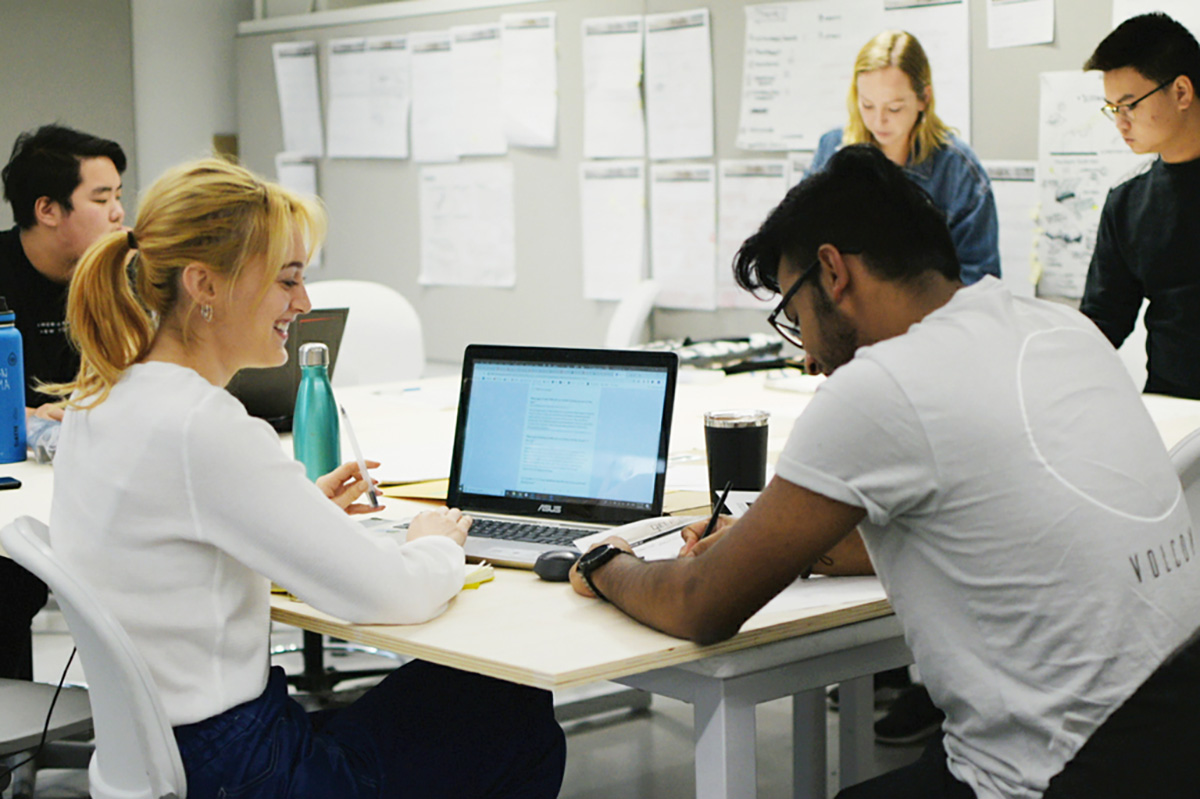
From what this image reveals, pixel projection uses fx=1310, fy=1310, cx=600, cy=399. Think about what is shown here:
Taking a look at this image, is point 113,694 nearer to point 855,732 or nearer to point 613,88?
point 855,732

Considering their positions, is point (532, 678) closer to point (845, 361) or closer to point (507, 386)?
point (845, 361)

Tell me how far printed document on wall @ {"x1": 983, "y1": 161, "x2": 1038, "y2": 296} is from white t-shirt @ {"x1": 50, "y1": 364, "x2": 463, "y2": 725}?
2.38 metres

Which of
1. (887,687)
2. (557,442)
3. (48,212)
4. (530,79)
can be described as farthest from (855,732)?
(530,79)

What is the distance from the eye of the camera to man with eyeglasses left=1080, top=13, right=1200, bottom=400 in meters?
2.84

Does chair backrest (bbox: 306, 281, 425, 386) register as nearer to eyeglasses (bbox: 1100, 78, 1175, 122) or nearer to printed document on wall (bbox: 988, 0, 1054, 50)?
printed document on wall (bbox: 988, 0, 1054, 50)

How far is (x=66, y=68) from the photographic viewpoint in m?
5.21

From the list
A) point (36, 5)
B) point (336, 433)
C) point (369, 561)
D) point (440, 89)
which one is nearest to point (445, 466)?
point (336, 433)

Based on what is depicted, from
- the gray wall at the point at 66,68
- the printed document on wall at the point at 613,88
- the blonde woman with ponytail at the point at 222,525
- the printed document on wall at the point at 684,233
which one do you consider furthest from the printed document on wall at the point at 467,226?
the blonde woman with ponytail at the point at 222,525

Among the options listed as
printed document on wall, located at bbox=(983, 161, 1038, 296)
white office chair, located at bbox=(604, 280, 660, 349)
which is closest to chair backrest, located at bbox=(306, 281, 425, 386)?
white office chair, located at bbox=(604, 280, 660, 349)

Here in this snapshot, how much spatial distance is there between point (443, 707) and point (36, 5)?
175 inches

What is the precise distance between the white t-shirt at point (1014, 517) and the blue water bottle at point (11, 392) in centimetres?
159

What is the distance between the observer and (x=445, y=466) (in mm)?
2246

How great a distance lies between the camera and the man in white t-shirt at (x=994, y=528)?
1.21 metres

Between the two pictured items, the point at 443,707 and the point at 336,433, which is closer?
the point at 443,707
